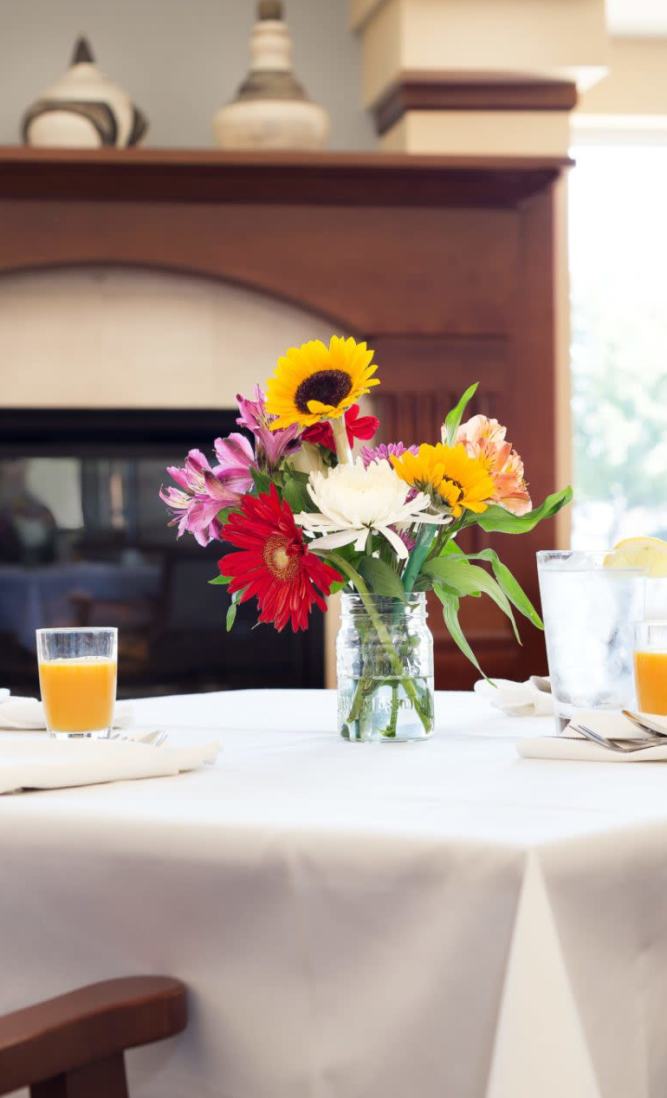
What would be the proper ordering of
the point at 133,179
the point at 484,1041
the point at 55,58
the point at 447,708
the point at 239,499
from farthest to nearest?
the point at 55,58 < the point at 133,179 < the point at 447,708 < the point at 239,499 < the point at 484,1041

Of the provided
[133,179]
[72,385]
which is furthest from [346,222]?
[72,385]

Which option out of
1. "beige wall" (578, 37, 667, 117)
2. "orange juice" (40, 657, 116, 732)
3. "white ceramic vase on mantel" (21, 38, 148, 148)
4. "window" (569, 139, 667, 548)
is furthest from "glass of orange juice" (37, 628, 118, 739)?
"beige wall" (578, 37, 667, 117)

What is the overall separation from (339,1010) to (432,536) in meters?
0.55

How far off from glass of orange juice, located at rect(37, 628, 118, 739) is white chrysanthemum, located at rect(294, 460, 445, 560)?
259mm

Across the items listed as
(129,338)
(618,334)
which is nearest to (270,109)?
(129,338)

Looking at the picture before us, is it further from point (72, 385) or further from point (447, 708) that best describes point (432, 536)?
point (72, 385)

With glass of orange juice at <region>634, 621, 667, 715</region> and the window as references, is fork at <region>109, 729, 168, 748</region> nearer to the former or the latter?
glass of orange juice at <region>634, 621, 667, 715</region>

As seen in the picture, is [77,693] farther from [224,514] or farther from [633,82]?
[633,82]

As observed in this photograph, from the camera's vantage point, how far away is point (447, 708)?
164cm

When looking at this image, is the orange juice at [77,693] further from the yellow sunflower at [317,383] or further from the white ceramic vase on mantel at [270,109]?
the white ceramic vase on mantel at [270,109]

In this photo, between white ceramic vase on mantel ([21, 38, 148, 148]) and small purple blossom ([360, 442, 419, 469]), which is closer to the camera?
small purple blossom ([360, 442, 419, 469])

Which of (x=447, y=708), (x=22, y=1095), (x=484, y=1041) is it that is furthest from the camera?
(x=447, y=708)

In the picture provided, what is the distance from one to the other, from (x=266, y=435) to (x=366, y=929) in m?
0.57

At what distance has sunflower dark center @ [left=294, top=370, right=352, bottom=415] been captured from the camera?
4.05 feet
